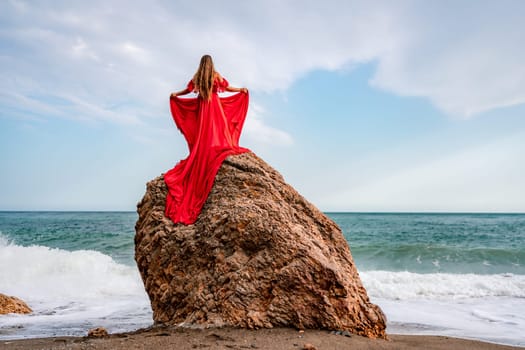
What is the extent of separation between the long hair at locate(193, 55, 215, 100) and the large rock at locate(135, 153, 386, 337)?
4.10ft

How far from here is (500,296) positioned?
29.2ft

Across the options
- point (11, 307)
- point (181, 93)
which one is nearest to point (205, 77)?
point (181, 93)

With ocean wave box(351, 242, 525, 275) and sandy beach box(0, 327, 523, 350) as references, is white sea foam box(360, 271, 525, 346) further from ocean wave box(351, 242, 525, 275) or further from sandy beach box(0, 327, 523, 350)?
ocean wave box(351, 242, 525, 275)

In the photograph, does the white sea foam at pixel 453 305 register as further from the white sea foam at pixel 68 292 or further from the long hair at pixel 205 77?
the white sea foam at pixel 68 292

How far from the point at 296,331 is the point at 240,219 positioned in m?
1.19

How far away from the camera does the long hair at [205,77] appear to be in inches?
217

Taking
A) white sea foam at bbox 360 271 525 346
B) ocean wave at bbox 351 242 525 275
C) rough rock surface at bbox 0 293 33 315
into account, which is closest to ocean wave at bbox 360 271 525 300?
white sea foam at bbox 360 271 525 346

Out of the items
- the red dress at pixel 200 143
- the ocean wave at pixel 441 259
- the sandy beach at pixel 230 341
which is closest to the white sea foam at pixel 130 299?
the sandy beach at pixel 230 341

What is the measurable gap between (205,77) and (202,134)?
0.80 metres

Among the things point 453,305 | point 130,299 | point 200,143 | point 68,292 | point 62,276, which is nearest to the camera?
point 200,143

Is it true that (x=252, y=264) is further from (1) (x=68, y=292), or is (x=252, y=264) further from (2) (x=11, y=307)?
(1) (x=68, y=292)

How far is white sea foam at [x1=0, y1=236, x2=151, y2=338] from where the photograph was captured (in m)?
6.09

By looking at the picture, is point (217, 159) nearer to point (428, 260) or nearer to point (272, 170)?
point (272, 170)

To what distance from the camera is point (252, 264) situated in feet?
Result: 13.0
